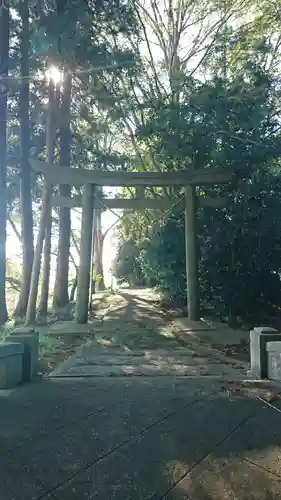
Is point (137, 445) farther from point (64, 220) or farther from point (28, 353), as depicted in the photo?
point (64, 220)

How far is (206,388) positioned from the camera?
3998 millimetres

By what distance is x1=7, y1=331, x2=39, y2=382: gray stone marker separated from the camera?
4.25 meters

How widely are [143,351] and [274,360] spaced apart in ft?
8.37

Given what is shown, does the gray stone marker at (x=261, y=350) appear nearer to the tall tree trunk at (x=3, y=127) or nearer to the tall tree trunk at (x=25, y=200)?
the tall tree trunk at (x=3, y=127)

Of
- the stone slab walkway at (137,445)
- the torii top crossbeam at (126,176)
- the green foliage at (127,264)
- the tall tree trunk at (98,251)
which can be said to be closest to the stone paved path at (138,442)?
the stone slab walkway at (137,445)

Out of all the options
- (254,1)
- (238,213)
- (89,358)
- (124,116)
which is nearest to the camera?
(89,358)

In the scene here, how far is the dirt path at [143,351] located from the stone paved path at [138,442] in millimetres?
809

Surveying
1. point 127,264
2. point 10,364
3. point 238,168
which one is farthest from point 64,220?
point 10,364

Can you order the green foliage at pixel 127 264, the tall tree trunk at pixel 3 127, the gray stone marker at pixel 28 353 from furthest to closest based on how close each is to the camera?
the green foliage at pixel 127 264 → the tall tree trunk at pixel 3 127 → the gray stone marker at pixel 28 353

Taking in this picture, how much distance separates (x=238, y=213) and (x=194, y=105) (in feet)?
8.43

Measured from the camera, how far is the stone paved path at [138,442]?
2.09 metres

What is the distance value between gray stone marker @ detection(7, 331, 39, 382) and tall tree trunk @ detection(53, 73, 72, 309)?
315 inches

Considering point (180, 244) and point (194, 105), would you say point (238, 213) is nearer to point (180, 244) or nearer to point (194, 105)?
point (180, 244)

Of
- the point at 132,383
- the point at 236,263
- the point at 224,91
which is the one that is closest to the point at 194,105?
the point at 224,91
